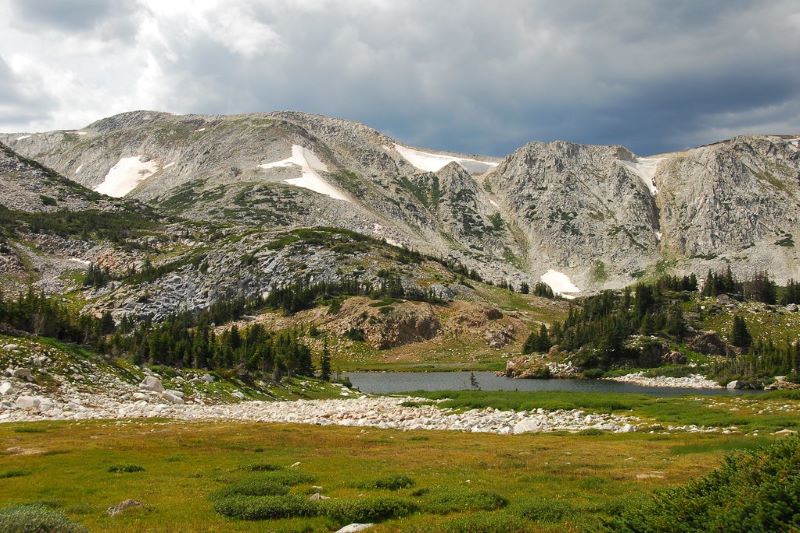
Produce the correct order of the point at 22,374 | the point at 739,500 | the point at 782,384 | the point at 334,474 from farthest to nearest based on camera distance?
the point at 782,384, the point at 22,374, the point at 334,474, the point at 739,500

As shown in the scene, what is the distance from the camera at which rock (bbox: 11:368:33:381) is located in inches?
1706

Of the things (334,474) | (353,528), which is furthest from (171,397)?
(353,528)

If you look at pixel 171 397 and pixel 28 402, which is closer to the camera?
pixel 28 402

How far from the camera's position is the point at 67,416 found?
130 feet

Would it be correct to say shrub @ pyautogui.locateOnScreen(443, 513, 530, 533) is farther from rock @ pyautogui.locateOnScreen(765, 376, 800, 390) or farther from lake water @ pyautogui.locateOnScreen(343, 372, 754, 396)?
rock @ pyautogui.locateOnScreen(765, 376, 800, 390)

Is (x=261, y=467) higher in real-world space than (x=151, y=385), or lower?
lower

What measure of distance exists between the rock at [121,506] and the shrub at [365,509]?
579cm

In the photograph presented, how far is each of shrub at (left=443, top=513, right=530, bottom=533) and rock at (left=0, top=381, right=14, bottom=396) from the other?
131 feet

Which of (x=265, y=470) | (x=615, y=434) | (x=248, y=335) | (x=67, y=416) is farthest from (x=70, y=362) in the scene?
(x=248, y=335)

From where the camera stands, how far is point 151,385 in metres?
52.7

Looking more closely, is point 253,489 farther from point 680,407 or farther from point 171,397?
point 680,407

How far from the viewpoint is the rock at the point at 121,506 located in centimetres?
1644

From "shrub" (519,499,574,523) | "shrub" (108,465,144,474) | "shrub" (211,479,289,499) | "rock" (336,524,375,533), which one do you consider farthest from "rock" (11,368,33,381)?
"shrub" (519,499,574,523)

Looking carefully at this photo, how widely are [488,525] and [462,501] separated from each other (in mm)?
3381
